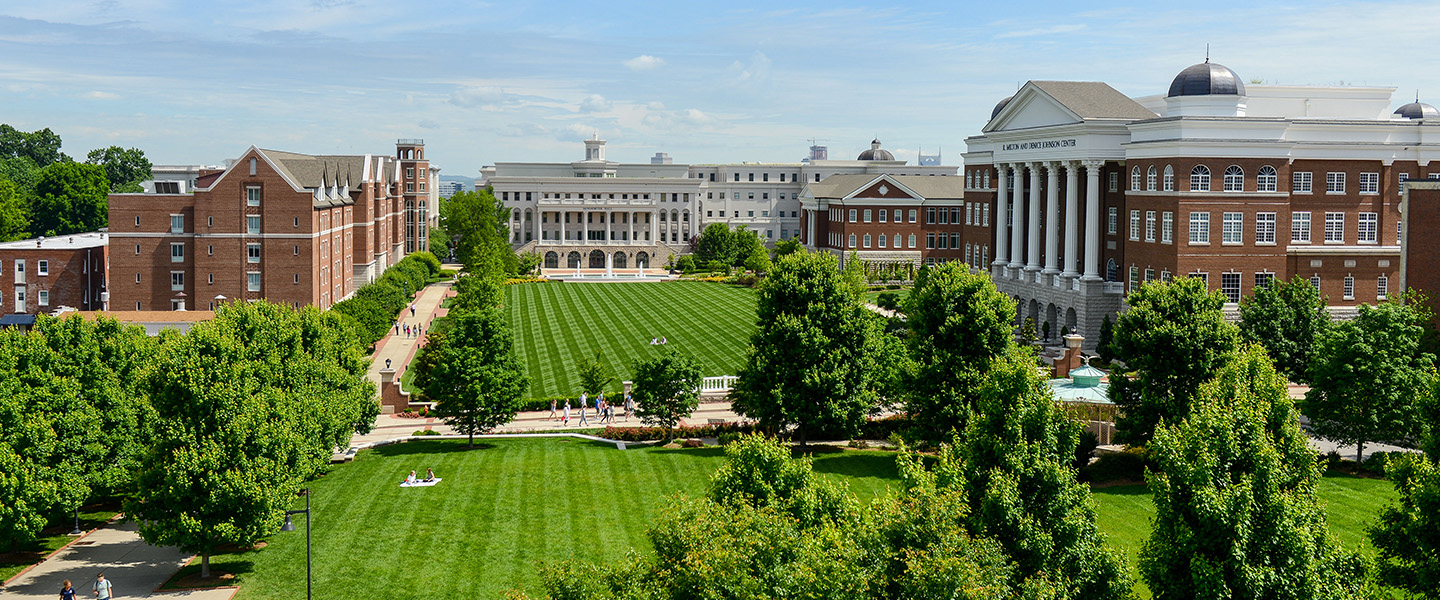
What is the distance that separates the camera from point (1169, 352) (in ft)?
143

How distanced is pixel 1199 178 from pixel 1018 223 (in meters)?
21.4

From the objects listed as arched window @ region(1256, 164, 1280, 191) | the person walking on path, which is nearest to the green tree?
the person walking on path

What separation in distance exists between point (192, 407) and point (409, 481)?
1082cm

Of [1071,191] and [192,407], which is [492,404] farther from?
[1071,191]

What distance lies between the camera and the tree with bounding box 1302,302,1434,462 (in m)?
43.0

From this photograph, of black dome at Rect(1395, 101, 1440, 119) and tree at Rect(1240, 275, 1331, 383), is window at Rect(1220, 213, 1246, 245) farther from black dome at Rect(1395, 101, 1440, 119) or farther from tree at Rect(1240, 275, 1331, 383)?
black dome at Rect(1395, 101, 1440, 119)

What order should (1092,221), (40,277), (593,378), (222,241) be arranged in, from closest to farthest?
(593,378), (1092,221), (222,241), (40,277)

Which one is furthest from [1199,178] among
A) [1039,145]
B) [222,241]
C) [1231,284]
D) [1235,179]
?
[222,241]

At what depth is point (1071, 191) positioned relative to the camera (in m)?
78.1

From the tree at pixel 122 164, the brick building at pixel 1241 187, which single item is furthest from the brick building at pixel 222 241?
the tree at pixel 122 164

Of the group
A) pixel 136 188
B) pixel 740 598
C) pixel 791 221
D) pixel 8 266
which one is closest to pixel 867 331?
pixel 740 598

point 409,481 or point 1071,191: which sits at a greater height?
point 1071,191

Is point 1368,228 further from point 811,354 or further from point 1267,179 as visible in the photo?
point 811,354

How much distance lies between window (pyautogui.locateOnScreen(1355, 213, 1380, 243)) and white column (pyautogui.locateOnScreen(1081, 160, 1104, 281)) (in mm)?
14826
